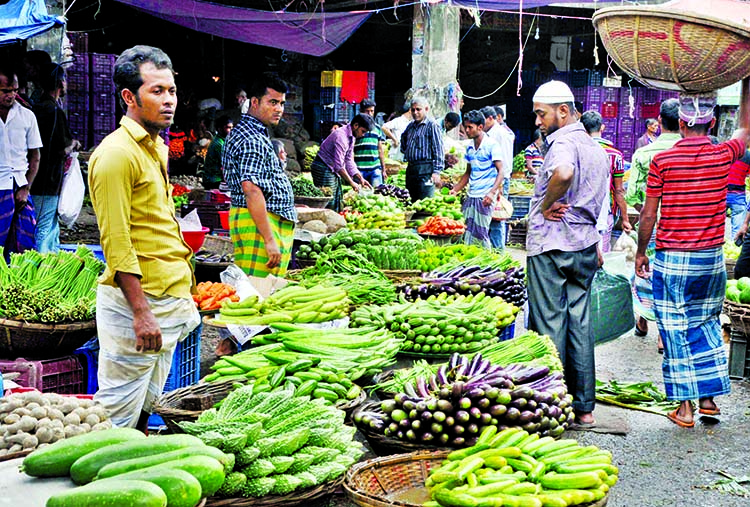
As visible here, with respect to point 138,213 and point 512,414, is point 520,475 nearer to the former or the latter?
point 512,414

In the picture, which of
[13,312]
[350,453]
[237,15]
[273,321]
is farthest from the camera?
[237,15]

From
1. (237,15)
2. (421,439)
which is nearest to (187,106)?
(237,15)

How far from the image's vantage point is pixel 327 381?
4641 mm

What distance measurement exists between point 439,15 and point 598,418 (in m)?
12.0

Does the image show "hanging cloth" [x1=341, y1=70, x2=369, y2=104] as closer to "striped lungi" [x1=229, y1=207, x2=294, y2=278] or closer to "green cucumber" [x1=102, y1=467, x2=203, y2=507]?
"striped lungi" [x1=229, y1=207, x2=294, y2=278]

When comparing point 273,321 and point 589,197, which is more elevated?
point 589,197

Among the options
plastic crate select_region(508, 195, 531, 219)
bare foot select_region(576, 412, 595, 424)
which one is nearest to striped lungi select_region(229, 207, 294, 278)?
bare foot select_region(576, 412, 595, 424)

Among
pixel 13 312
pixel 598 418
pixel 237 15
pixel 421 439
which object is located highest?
pixel 237 15

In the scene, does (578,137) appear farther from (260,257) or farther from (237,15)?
(237,15)

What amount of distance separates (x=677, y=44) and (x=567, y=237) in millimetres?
1423

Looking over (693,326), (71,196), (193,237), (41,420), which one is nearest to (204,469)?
(41,420)

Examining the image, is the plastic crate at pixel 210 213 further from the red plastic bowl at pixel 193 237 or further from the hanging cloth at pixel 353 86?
the hanging cloth at pixel 353 86

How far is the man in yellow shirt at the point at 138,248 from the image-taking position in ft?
13.6

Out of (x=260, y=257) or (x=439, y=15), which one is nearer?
(x=260, y=257)
